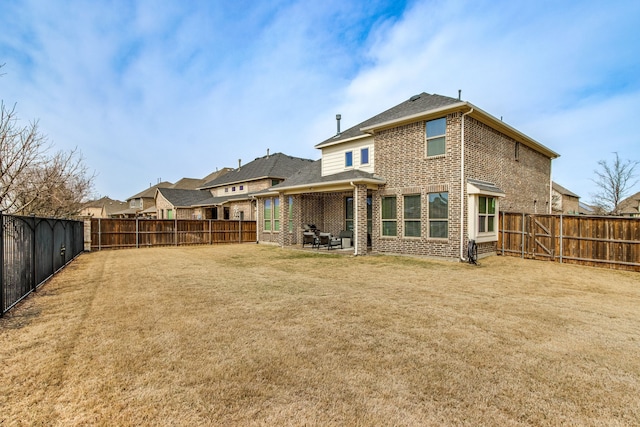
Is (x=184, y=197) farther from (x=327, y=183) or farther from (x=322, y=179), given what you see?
(x=327, y=183)

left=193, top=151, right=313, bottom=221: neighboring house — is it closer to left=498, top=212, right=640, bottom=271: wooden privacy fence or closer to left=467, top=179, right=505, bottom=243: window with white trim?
left=467, top=179, right=505, bottom=243: window with white trim

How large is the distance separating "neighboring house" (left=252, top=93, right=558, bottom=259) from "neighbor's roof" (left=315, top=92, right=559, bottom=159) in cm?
5

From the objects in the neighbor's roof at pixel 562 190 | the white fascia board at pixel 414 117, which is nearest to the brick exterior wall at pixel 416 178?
the white fascia board at pixel 414 117

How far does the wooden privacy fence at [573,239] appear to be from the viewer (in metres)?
9.40

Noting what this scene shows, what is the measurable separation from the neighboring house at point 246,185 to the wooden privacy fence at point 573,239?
55.3 feet

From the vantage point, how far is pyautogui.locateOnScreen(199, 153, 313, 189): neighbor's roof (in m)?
26.0

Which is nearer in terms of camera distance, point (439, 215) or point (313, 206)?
point (439, 215)

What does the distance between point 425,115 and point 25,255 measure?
1212 cm

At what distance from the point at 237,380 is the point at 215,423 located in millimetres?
600

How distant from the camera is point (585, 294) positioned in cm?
653

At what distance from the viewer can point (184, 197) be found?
32.4 meters

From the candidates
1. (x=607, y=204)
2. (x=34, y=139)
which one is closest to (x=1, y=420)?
(x=34, y=139)

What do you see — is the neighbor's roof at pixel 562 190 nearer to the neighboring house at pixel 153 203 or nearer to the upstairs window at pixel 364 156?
the upstairs window at pixel 364 156

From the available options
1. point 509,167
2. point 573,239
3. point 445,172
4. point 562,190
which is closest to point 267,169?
point 445,172
